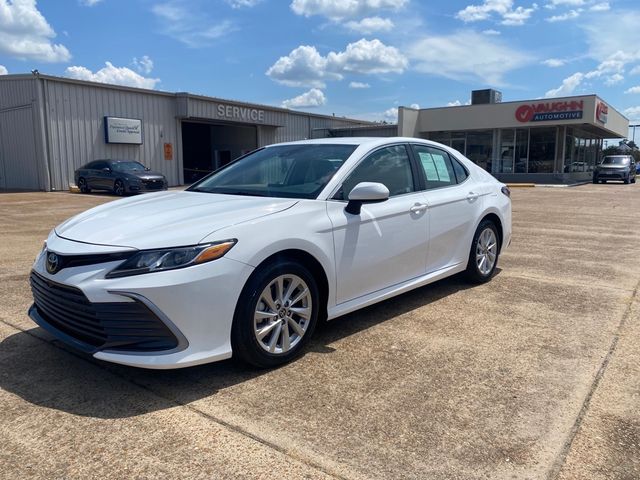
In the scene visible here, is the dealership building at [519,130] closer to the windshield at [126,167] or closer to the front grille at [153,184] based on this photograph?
the front grille at [153,184]

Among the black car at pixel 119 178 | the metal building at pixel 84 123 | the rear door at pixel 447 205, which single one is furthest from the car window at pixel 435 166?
the metal building at pixel 84 123

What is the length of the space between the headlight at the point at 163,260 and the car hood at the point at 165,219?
41 mm

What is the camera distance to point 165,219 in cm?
344

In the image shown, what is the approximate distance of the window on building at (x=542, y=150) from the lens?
104 feet

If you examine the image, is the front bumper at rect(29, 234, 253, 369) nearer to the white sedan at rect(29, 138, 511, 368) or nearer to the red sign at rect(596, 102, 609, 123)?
the white sedan at rect(29, 138, 511, 368)

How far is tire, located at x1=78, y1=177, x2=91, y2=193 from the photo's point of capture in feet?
70.0

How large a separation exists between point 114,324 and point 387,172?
2.55 m

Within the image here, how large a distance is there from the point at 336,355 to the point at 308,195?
119cm

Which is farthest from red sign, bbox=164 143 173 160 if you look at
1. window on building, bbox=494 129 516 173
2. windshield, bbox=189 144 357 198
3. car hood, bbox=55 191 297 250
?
car hood, bbox=55 191 297 250

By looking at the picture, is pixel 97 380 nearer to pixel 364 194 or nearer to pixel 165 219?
pixel 165 219

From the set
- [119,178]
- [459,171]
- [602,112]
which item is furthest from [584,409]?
[602,112]

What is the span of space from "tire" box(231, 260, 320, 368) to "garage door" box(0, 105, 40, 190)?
22.9m

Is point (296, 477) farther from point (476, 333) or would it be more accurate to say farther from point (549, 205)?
point (549, 205)

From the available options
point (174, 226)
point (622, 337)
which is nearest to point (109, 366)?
point (174, 226)
